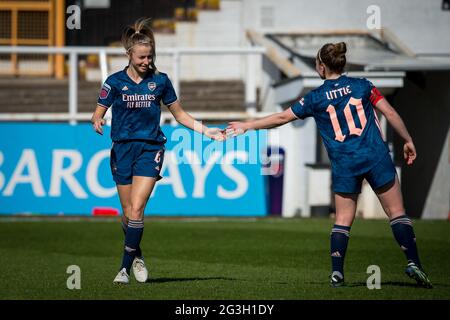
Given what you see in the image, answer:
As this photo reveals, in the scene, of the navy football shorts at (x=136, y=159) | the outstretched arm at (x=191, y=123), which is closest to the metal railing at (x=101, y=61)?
the outstretched arm at (x=191, y=123)

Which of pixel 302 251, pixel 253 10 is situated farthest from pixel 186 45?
A: pixel 302 251

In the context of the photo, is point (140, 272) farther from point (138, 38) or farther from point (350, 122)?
point (350, 122)

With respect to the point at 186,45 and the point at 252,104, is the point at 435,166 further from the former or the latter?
the point at 186,45

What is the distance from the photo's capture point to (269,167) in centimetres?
2069

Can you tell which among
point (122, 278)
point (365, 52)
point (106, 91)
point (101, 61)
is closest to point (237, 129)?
point (106, 91)

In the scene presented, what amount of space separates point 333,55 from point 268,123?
2.94 ft

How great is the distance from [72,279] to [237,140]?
395 inches

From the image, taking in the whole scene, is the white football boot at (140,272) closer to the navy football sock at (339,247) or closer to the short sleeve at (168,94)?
the short sleeve at (168,94)

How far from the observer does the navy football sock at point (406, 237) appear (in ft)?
30.7

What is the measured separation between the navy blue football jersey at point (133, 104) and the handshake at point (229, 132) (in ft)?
1.83

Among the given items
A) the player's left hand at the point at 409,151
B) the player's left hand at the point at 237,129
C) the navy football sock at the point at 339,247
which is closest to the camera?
the navy football sock at the point at 339,247

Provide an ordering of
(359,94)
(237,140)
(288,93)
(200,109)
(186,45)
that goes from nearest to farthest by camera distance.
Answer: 1. (359,94)
2. (237,140)
3. (288,93)
4. (200,109)
5. (186,45)

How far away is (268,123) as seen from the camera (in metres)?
9.78

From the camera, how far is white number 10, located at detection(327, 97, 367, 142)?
9336mm
